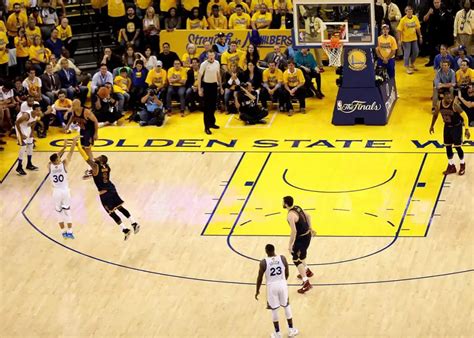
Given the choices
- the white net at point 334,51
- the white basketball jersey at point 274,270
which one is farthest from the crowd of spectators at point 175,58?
the white basketball jersey at point 274,270

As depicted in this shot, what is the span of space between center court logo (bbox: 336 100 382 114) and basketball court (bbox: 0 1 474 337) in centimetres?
39

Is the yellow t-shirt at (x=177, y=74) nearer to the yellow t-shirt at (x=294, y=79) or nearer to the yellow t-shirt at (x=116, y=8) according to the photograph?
the yellow t-shirt at (x=294, y=79)

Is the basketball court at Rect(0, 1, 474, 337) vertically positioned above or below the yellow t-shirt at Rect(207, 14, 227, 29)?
below

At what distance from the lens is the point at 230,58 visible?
30.1m

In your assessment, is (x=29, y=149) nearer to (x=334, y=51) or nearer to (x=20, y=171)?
(x=20, y=171)

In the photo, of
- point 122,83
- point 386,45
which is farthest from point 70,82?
point 386,45

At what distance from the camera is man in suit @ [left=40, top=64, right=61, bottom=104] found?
1152 inches

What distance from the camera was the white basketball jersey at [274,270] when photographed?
18266 mm

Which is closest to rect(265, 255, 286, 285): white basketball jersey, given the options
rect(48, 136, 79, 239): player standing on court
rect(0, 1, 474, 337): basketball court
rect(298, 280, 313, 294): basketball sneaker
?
rect(0, 1, 474, 337): basketball court

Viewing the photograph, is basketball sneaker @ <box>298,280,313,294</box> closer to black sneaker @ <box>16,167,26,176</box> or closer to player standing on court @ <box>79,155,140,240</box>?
player standing on court @ <box>79,155,140,240</box>

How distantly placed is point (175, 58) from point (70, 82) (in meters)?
2.61

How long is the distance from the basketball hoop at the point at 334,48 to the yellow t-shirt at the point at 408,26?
3996 mm

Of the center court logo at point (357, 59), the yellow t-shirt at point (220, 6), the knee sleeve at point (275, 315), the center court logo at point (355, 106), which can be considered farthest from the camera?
the yellow t-shirt at point (220, 6)

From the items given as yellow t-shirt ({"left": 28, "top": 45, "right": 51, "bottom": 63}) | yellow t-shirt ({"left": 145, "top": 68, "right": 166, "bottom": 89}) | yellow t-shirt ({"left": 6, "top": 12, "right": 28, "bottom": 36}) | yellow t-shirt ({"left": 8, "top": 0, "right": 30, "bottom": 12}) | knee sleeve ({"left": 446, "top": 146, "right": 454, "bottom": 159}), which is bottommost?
knee sleeve ({"left": 446, "top": 146, "right": 454, "bottom": 159})
